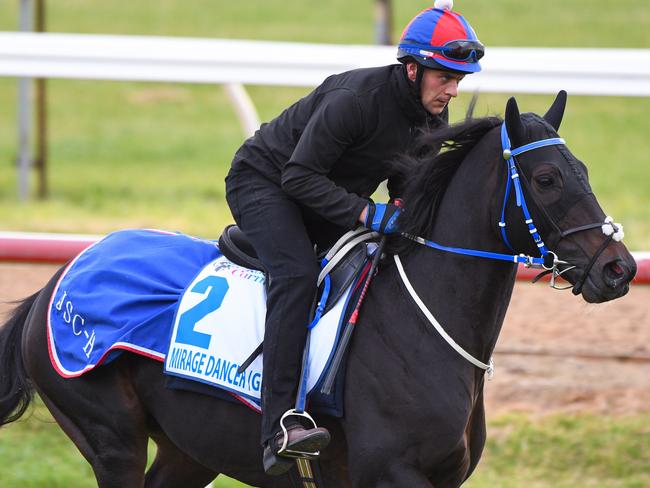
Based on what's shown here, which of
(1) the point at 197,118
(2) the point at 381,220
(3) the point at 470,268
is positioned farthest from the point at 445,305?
(1) the point at 197,118

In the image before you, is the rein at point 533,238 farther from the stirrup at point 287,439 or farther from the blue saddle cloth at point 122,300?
the blue saddle cloth at point 122,300

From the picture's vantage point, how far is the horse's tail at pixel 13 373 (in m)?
4.77

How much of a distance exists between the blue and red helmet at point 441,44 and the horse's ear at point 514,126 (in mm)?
303

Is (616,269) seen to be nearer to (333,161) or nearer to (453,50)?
(453,50)

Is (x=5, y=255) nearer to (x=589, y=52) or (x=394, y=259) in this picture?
(x=394, y=259)

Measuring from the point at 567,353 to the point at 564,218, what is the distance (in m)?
3.86

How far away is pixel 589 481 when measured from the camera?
580 cm

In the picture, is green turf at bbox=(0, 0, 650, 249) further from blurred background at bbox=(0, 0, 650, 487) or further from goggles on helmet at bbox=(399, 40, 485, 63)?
goggles on helmet at bbox=(399, 40, 485, 63)

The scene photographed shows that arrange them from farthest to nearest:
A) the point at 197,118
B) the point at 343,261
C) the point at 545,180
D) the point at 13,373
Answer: the point at 197,118 → the point at 13,373 → the point at 343,261 → the point at 545,180

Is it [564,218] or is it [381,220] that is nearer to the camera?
[564,218]

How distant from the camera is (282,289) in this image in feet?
13.5

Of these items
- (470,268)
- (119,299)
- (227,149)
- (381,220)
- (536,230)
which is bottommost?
(227,149)

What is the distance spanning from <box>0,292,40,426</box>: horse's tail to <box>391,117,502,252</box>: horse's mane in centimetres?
183

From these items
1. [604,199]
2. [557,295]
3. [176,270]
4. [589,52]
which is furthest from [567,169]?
[604,199]
